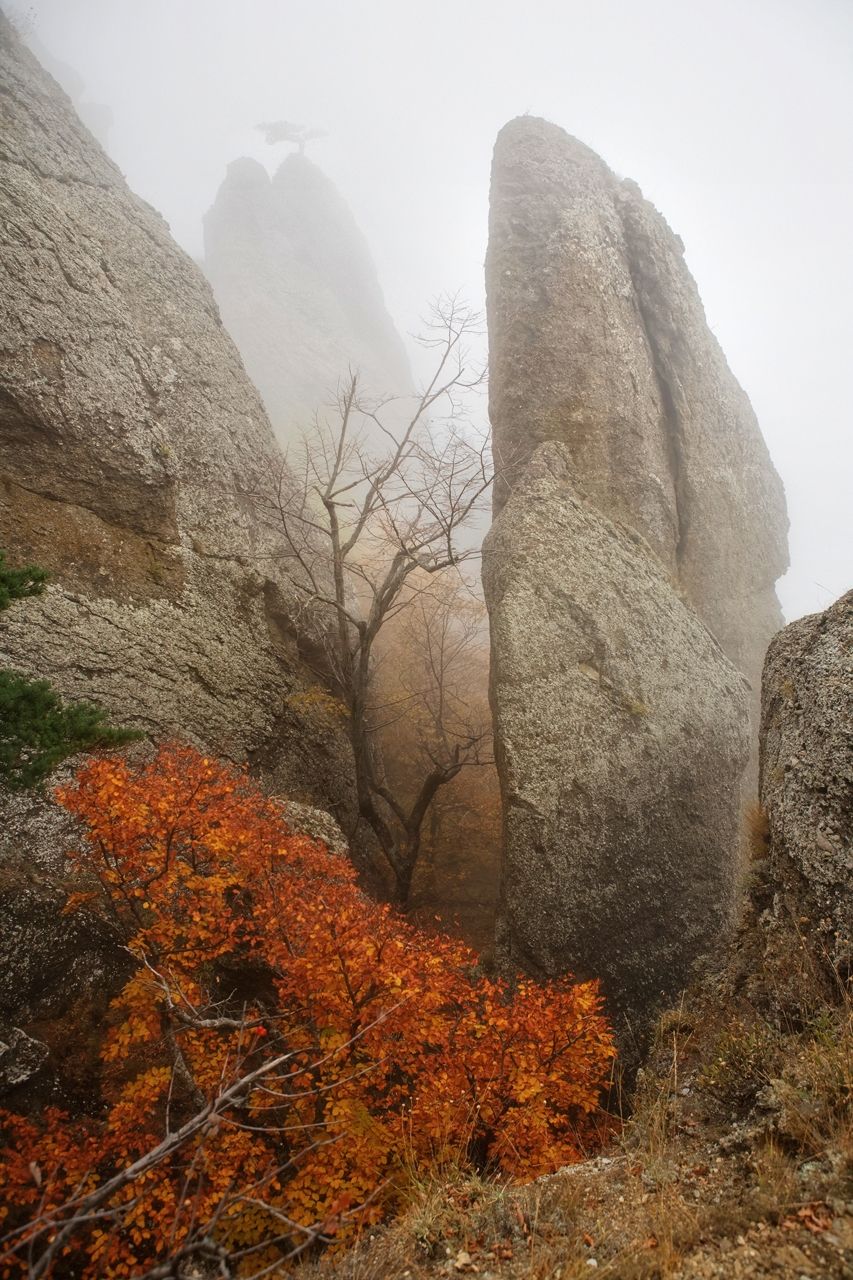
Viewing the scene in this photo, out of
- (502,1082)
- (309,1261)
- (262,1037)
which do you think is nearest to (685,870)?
(502,1082)

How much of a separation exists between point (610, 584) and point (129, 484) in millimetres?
11602

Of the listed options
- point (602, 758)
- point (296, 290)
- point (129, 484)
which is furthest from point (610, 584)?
point (296, 290)

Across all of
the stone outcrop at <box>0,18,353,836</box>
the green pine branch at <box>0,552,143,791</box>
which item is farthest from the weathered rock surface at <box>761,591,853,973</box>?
the stone outcrop at <box>0,18,353,836</box>

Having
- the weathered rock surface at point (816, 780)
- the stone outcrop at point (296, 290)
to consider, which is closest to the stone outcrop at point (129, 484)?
the weathered rock surface at point (816, 780)

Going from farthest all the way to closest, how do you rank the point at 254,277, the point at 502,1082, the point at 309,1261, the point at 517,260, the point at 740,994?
the point at 254,277 < the point at 517,260 < the point at 502,1082 < the point at 740,994 < the point at 309,1261

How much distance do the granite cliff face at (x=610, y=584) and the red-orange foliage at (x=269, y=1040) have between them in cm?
227

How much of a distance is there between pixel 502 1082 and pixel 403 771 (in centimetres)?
1290

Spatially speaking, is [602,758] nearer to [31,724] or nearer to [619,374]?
[31,724]

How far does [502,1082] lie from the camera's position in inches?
344

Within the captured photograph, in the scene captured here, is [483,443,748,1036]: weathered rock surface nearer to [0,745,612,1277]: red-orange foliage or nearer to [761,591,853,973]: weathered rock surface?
[0,745,612,1277]: red-orange foliage

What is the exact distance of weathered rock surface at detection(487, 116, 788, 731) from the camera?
648 inches

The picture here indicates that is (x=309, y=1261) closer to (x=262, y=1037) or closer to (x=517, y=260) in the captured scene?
(x=262, y=1037)

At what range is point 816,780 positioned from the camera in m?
7.39

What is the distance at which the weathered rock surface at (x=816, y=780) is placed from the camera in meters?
6.74
